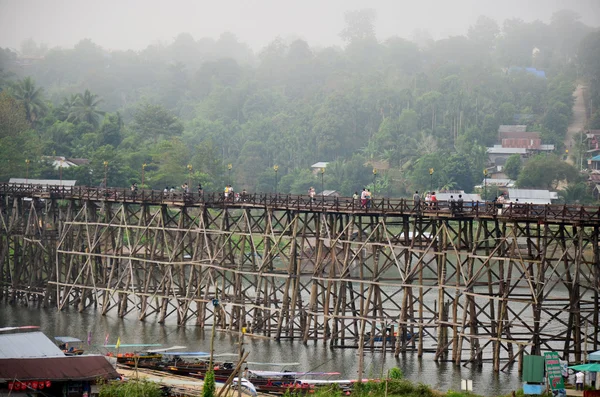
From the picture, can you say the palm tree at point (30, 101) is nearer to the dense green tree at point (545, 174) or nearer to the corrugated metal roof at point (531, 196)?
the dense green tree at point (545, 174)

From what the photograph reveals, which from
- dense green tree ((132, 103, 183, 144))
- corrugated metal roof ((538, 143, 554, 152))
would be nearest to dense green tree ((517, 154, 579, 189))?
corrugated metal roof ((538, 143, 554, 152))

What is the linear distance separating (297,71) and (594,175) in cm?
8495

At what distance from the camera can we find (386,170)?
116500 mm

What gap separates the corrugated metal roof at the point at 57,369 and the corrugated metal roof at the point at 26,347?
161 cm

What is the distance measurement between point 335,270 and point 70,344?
1308 centimetres

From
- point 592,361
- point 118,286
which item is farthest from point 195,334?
point 592,361

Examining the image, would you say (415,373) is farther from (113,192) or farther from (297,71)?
(297,71)

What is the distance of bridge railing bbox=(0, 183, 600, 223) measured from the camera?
4238cm

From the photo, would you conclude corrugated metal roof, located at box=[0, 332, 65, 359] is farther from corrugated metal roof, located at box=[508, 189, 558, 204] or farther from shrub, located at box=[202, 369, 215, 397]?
corrugated metal roof, located at box=[508, 189, 558, 204]

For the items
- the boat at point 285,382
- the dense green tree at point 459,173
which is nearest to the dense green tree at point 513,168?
the dense green tree at point 459,173

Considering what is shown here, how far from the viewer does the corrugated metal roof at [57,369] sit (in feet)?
116

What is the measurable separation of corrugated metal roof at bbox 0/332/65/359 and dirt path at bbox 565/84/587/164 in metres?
89.0

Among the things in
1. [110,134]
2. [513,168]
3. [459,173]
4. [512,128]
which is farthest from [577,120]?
[110,134]

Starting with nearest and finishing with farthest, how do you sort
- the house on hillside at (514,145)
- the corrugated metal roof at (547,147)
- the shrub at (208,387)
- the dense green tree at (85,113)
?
1. the shrub at (208,387)
2. the dense green tree at (85,113)
3. the house on hillside at (514,145)
4. the corrugated metal roof at (547,147)
